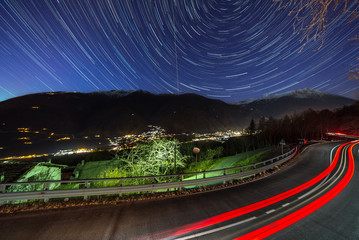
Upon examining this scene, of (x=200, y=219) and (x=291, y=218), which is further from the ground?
(x=200, y=219)

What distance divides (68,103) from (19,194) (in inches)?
9492

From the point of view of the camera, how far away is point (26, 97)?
6481 inches

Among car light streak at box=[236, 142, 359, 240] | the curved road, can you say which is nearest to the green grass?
car light streak at box=[236, 142, 359, 240]

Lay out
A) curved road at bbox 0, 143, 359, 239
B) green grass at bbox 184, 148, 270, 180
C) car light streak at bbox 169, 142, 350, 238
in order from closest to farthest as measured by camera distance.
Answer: curved road at bbox 0, 143, 359, 239 → car light streak at bbox 169, 142, 350, 238 → green grass at bbox 184, 148, 270, 180

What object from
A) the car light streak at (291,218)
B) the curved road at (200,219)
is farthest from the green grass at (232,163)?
the curved road at (200,219)

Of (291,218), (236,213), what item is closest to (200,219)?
(236,213)

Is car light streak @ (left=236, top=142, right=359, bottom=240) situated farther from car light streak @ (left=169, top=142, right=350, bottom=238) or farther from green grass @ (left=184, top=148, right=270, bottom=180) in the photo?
green grass @ (left=184, top=148, right=270, bottom=180)

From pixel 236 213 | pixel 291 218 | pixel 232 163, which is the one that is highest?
pixel 236 213

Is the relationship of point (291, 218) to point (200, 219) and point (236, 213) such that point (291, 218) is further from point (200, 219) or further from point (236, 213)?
point (200, 219)

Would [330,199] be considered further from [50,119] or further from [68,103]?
[68,103]

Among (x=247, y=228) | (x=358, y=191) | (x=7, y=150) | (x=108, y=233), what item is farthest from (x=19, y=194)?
(x=7, y=150)

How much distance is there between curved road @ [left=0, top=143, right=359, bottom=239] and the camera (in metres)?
4.90

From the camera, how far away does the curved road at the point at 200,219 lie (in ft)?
16.1

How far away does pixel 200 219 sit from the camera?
576 cm
